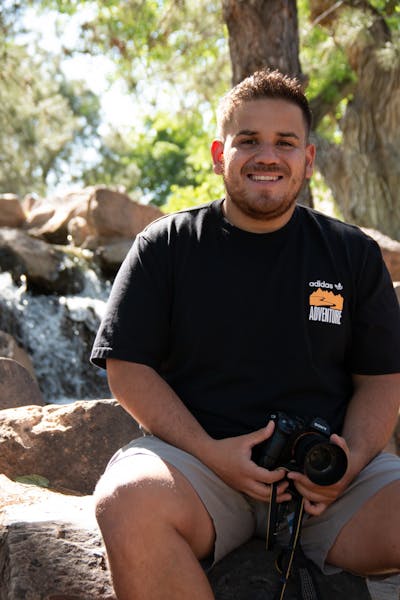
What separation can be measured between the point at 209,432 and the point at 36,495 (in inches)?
35.1

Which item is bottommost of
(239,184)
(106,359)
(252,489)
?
(252,489)

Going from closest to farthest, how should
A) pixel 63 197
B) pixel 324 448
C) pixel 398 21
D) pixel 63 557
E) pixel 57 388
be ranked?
pixel 324 448
pixel 63 557
pixel 57 388
pixel 398 21
pixel 63 197

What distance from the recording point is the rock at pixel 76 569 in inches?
96.7

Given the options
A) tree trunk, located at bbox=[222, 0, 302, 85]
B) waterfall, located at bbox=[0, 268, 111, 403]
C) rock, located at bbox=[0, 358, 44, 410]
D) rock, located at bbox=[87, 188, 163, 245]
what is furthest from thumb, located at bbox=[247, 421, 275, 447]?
rock, located at bbox=[87, 188, 163, 245]

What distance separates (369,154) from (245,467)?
469 inches

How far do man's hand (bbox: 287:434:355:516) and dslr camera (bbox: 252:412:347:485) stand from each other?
2 cm

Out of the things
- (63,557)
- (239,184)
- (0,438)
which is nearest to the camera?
(63,557)

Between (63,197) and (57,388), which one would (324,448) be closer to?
(57,388)

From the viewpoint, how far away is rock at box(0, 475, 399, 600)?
2.46 metres

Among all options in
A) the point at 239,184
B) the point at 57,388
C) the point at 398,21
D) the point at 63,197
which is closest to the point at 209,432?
the point at 239,184

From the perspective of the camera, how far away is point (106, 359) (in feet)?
8.70

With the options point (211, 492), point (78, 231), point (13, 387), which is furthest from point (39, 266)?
point (211, 492)

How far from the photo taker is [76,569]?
2549 millimetres

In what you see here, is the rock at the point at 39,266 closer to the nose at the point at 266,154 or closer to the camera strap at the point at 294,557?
the nose at the point at 266,154
